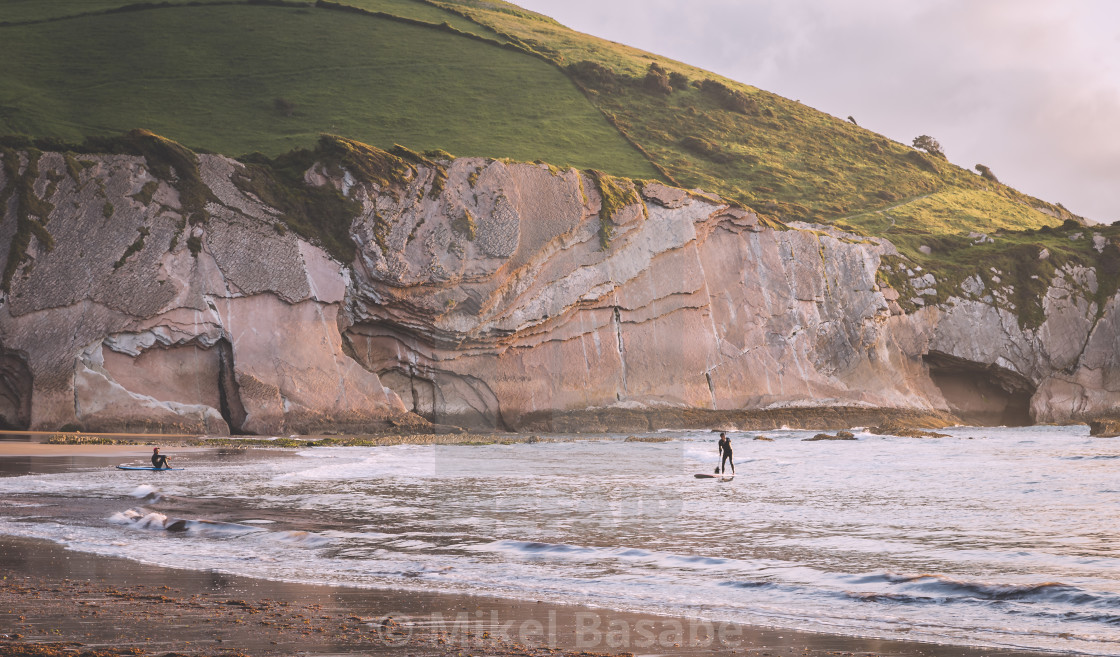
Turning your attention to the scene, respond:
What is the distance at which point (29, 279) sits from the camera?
32.8 metres

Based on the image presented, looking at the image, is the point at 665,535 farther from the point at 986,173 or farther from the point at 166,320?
the point at 986,173

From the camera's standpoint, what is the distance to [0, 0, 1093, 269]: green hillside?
2539 inches

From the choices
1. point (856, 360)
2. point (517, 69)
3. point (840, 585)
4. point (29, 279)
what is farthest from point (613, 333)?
point (517, 69)

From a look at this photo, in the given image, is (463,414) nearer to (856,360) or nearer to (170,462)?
(170,462)

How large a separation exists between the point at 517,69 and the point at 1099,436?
57.8 meters

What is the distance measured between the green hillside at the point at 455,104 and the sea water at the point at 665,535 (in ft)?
138

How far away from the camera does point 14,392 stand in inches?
1265

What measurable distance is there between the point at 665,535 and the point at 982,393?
5050 centimetres

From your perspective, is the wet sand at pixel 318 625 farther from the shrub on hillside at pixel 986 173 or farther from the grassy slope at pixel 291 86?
the shrub on hillside at pixel 986 173

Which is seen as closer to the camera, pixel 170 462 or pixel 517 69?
pixel 170 462

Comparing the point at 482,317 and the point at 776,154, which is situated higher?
the point at 776,154

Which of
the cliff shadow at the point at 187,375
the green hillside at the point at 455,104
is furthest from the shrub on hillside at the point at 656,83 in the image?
the cliff shadow at the point at 187,375

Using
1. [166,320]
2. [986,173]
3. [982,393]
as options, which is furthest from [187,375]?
[986,173]

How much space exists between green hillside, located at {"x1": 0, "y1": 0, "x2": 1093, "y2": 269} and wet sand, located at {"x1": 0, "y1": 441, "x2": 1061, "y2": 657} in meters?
53.8
